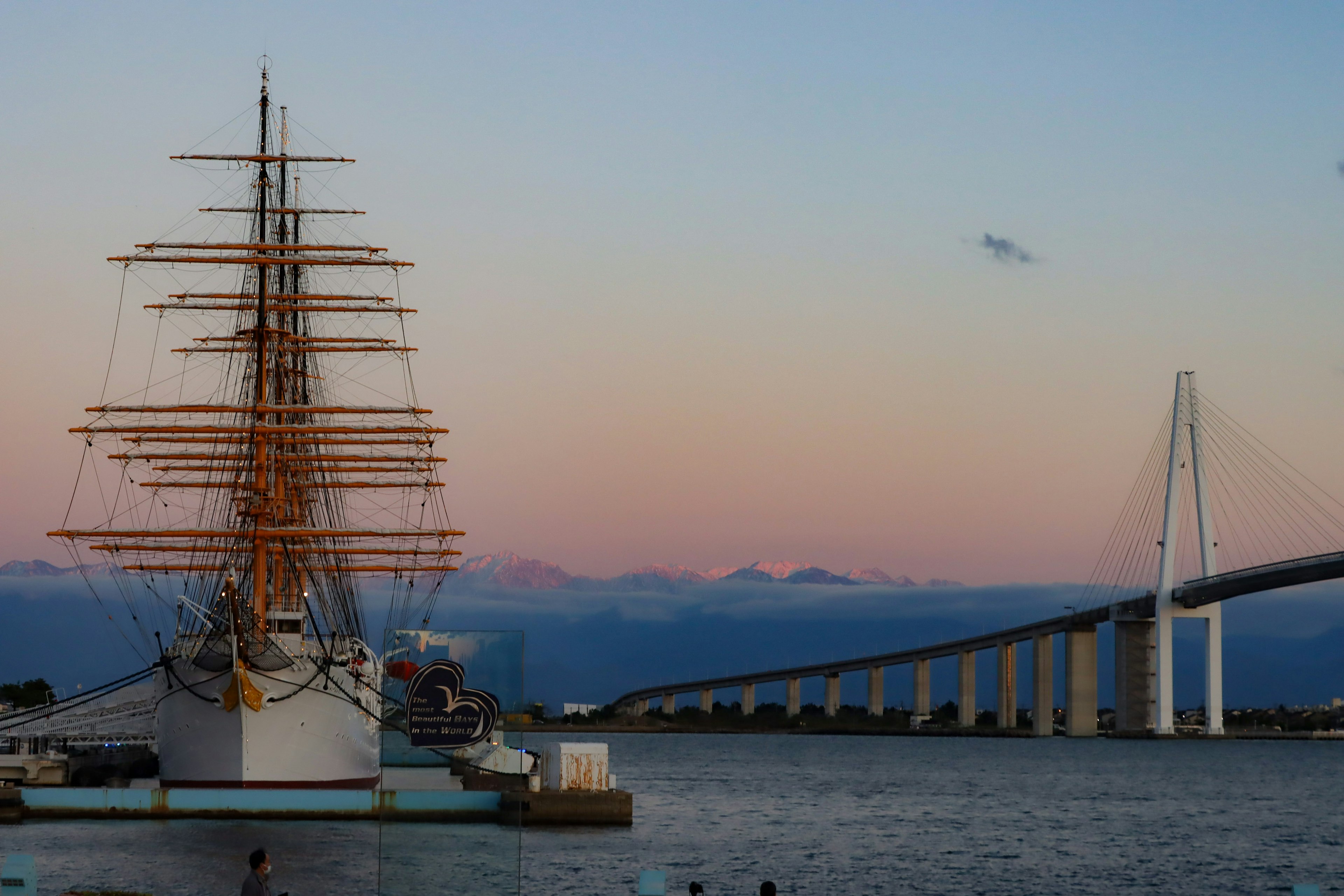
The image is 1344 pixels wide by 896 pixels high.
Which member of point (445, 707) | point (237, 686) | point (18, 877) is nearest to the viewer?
point (445, 707)

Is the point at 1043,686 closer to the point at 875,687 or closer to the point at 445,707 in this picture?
the point at 875,687

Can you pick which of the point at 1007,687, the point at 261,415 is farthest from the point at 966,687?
the point at 261,415

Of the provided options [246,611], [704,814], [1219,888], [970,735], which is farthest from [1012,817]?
[970,735]

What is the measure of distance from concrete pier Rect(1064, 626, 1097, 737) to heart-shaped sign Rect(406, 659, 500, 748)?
11221 cm

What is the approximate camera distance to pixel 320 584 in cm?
5953

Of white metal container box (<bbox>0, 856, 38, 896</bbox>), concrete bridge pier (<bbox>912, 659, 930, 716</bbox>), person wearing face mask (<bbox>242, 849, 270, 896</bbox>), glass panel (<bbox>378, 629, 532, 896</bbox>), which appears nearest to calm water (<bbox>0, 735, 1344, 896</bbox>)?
glass panel (<bbox>378, 629, 532, 896</bbox>)

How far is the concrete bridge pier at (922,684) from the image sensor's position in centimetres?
14438

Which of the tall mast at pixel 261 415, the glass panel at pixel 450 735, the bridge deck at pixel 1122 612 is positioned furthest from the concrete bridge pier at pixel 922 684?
the glass panel at pixel 450 735

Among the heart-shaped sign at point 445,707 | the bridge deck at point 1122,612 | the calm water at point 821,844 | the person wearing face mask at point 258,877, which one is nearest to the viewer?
the person wearing face mask at point 258,877

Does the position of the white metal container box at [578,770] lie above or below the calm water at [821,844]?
above

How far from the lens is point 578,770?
Answer: 3859 cm

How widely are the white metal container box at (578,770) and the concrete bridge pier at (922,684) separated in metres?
108

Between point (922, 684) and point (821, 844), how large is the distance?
348 feet

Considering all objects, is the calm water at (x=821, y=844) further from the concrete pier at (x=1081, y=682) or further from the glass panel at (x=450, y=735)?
the concrete pier at (x=1081, y=682)
